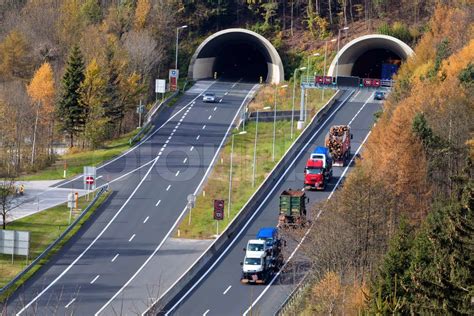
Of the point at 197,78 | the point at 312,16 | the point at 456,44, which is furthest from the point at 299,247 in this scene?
the point at 312,16

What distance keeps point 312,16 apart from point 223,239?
59127mm

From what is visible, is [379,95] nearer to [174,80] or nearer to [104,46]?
[174,80]

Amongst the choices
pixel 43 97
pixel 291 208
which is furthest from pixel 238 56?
pixel 291 208

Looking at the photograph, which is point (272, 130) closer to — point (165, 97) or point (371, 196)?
point (165, 97)

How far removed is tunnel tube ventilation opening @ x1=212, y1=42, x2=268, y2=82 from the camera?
116m

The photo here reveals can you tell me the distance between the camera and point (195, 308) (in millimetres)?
54656

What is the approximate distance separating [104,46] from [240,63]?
26.3 m

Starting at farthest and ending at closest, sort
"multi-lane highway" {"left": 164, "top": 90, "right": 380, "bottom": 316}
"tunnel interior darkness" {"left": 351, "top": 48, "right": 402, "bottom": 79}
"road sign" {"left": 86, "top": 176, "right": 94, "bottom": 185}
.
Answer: "tunnel interior darkness" {"left": 351, "top": 48, "right": 402, "bottom": 79} → "road sign" {"left": 86, "top": 176, "right": 94, "bottom": 185} → "multi-lane highway" {"left": 164, "top": 90, "right": 380, "bottom": 316}

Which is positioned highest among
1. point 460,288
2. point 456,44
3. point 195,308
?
point 456,44

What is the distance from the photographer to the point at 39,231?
64812 millimetres

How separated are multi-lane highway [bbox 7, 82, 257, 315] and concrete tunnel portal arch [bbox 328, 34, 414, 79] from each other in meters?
12.3

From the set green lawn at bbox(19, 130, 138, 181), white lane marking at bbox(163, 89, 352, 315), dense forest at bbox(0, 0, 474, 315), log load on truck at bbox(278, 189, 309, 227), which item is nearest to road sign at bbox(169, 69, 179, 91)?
dense forest at bbox(0, 0, 474, 315)

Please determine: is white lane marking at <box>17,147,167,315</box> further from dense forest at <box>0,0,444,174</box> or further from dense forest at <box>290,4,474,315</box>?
dense forest at <box>290,4,474,315</box>

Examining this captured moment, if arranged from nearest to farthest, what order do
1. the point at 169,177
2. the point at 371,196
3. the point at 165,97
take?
the point at 371,196 → the point at 169,177 → the point at 165,97
